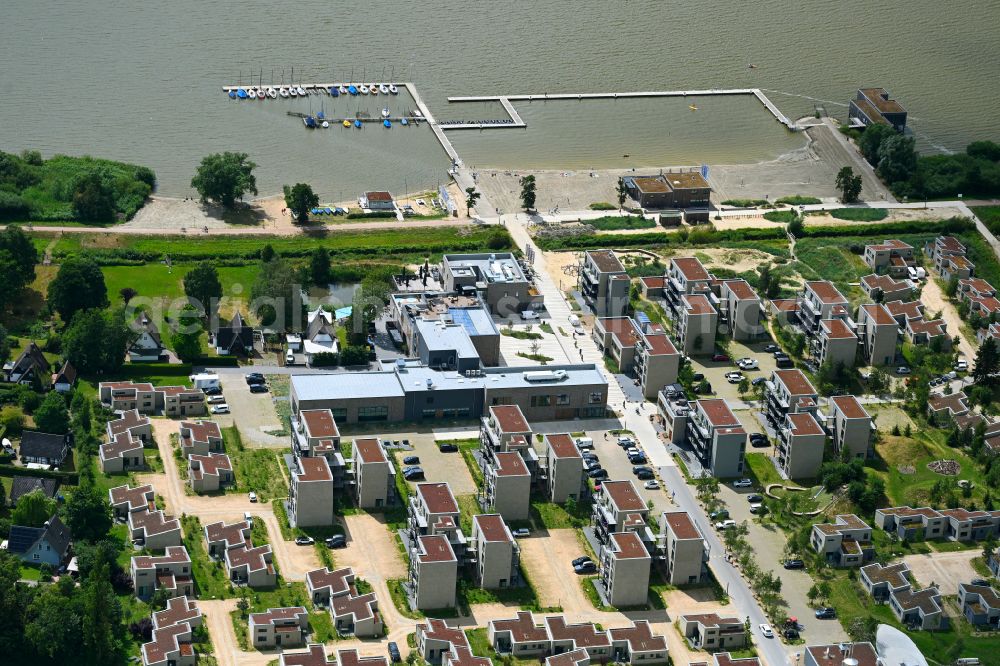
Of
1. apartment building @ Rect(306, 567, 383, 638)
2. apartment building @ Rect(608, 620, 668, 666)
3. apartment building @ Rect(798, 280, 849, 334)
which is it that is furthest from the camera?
apartment building @ Rect(798, 280, 849, 334)

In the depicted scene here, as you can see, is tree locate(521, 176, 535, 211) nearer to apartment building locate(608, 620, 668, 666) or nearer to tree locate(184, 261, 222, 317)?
tree locate(184, 261, 222, 317)

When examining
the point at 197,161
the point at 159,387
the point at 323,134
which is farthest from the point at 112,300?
the point at 323,134

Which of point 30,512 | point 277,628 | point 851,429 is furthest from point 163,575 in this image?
point 851,429

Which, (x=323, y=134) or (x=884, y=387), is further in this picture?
(x=323, y=134)

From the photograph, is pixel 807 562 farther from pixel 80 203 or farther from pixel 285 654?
pixel 80 203

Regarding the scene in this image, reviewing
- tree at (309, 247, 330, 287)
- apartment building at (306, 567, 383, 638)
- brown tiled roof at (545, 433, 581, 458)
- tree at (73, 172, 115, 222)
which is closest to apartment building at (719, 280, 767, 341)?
brown tiled roof at (545, 433, 581, 458)

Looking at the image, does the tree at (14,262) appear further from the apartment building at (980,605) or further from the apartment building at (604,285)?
the apartment building at (980,605)
